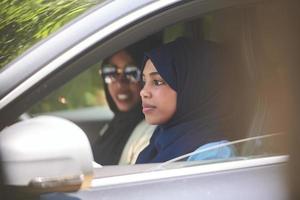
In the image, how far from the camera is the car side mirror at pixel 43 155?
197cm

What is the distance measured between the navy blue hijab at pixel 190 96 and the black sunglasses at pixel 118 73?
101 cm

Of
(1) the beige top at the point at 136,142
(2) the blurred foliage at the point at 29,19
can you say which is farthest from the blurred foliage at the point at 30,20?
(1) the beige top at the point at 136,142

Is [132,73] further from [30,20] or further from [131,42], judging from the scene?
[131,42]

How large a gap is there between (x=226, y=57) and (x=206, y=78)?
0.39ft

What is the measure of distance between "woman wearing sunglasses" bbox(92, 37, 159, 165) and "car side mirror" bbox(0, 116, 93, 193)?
1.19 m

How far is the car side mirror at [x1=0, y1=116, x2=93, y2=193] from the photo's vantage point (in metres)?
1.97

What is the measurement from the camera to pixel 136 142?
3322 millimetres

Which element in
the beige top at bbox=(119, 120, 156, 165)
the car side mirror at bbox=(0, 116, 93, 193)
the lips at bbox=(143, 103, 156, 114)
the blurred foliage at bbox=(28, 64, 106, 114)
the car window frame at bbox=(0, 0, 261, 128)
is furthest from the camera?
the blurred foliage at bbox=(28, 64, 106, 114)

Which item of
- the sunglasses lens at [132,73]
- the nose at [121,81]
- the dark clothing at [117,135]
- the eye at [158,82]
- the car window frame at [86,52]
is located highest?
the car window frame at [86,52]

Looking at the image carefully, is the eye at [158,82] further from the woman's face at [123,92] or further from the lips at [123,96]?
the lips at [123,96]

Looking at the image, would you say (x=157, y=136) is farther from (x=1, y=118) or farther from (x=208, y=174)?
(x=1, y=118)

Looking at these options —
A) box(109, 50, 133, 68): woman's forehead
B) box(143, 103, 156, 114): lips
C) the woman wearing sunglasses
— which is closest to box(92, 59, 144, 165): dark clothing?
the woman wearing sunglasses

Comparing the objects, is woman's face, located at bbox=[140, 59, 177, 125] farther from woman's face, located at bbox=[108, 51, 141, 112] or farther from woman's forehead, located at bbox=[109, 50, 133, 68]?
woman's face, located at bbox=[108, 51, 141, 112]

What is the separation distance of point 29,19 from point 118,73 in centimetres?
154
